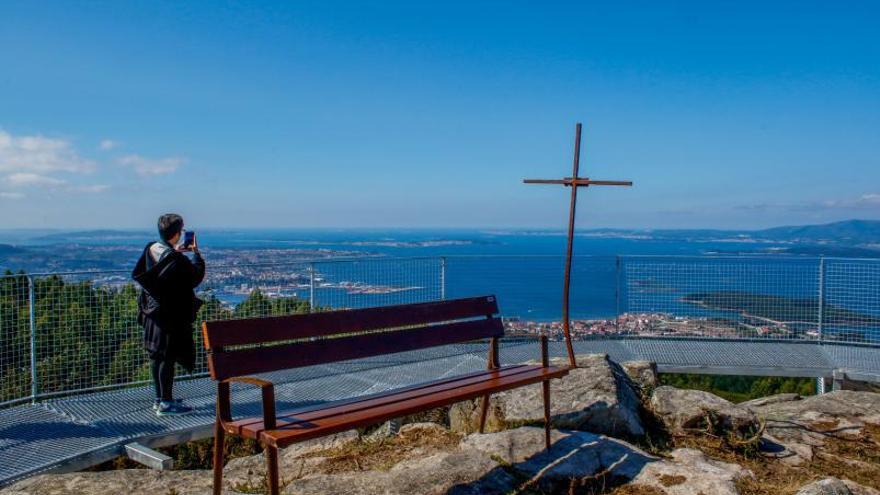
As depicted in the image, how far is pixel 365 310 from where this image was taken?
181 inches

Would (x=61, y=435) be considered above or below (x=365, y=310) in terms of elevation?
below

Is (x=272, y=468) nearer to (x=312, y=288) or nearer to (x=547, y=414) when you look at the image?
(x=547, y=414)

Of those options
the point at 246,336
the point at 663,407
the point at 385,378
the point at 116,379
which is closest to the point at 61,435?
the point at 116,379

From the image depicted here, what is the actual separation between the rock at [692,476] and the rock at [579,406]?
0.71 m

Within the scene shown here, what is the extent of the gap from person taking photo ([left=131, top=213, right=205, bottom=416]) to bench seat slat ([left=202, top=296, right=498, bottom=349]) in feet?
5.67

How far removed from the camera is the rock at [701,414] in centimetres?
547

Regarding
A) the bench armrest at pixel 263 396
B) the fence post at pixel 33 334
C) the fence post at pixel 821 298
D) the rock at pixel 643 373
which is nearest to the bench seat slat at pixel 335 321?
the bench armrest at pixel 263 396

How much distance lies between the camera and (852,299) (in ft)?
30.7

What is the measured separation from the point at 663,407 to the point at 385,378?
3.06 metres

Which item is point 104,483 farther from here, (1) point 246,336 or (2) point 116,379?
(2) point 116,379

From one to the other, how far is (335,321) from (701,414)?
3169 mm

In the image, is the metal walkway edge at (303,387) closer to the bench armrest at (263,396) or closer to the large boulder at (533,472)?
the large boulder at (533,472)

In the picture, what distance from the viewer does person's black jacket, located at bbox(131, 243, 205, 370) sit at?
5.45 m

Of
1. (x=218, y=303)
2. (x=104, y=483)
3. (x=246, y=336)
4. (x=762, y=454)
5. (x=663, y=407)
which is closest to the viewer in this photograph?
(x=246, y=336)
